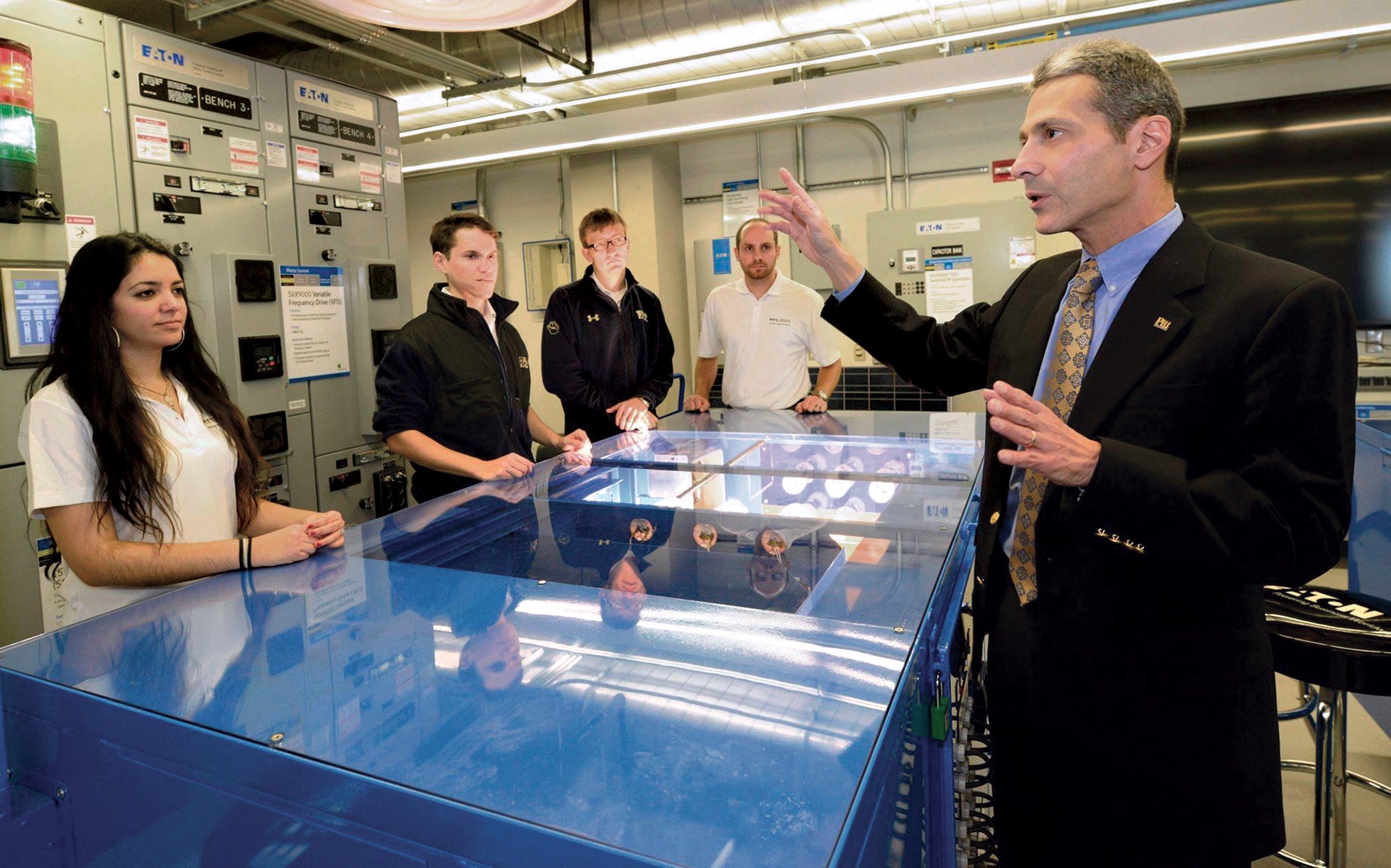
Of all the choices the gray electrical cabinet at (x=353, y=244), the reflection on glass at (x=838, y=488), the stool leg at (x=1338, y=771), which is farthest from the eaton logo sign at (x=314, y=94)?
the stool leg at (x=1338, y=771)

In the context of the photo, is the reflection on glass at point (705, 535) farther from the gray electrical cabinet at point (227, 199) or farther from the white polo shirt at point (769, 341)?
the gray electrical cabinet at point (227, 199)

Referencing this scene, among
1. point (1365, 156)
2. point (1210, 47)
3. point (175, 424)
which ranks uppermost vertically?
point (1210, 47)

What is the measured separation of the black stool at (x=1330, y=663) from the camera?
175 centimetres

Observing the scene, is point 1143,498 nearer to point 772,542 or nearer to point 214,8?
point 772,542

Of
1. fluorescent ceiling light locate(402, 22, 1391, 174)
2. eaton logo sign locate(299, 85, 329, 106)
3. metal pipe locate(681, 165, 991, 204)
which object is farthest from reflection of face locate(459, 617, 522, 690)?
metal pipe locate(681, 165, 991, 204)

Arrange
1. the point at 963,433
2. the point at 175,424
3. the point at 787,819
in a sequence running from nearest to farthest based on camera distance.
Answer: the point at 787,819
the point at 175,424
the point at 963,433

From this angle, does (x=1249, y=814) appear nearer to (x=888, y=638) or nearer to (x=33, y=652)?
(x=888, y=638)

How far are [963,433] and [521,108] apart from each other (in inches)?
173

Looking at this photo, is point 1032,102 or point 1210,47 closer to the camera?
point 1032,102

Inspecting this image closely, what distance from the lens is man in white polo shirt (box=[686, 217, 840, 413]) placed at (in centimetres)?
381

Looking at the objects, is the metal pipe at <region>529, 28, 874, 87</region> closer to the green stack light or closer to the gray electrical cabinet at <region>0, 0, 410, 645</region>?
the gray electrical cabinet at <region>0, 0, 410, 645</region>

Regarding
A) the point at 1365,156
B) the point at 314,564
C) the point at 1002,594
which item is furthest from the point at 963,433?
the point at 1365,156

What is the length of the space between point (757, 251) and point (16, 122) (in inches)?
104

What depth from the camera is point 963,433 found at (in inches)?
102
